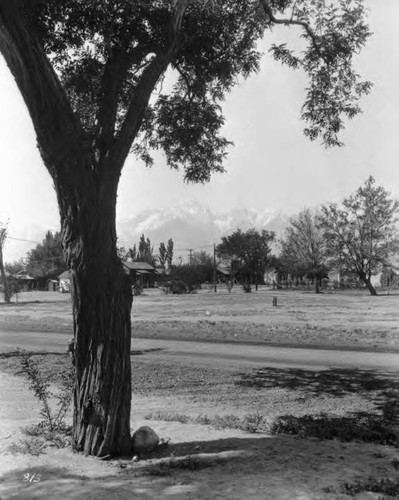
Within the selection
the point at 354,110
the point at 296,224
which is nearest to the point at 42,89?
the point at 354,110

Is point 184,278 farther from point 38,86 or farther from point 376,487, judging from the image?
point 376,487

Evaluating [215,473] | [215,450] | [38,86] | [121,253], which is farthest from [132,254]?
[215,473]

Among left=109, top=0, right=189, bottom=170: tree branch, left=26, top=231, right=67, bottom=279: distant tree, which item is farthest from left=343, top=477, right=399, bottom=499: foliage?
left=26, top=231, right=67, bottom=279: distant tree

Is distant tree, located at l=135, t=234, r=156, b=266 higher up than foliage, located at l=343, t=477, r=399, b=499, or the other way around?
distant tree, located at l=135, t=234, r=156, b=266

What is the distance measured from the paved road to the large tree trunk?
793cm

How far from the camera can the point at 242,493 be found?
193 inches

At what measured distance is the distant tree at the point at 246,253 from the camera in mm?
95250

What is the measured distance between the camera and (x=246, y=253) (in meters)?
95.6

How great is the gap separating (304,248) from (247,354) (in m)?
73.5

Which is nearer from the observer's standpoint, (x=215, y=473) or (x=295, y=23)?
(x=215, y=473)

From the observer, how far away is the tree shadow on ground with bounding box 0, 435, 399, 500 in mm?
4949

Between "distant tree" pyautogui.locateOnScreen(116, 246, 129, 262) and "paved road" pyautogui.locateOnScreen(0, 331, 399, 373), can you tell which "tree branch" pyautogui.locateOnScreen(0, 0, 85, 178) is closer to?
"distant tree" pyautogui.locateOnScreen(116, 246, 129, 262)

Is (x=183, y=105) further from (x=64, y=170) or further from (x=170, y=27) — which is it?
(x=64, y=170)

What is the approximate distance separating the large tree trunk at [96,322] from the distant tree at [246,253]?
290 feet
